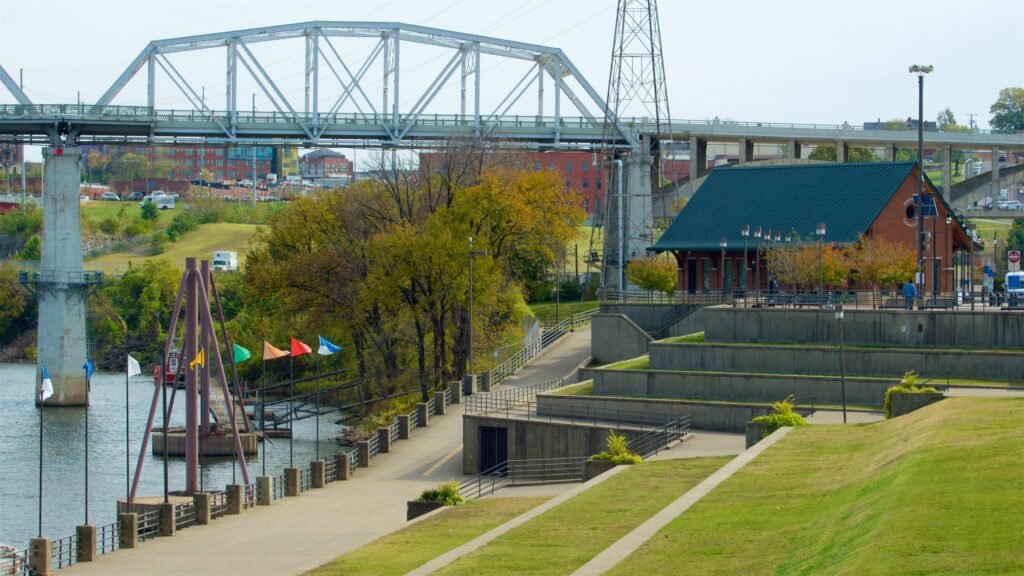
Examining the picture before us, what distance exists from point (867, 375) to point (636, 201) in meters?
56.8

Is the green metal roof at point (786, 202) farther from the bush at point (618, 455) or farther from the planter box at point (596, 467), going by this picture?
the planter box at point (596, 467)

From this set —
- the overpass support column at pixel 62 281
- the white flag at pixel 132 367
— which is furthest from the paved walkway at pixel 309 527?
the overpass support column at pixel 62 281

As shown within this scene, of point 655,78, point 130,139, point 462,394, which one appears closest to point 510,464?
point 462,394

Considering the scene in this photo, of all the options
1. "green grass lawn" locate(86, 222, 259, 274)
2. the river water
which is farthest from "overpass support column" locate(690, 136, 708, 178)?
"green grass lawn" locate(86, 222, 259, 274)

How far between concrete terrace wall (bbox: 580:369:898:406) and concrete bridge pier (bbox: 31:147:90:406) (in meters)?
55.5

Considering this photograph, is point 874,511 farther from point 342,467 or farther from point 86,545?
point 342,467

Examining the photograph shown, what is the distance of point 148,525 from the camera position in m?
44.9

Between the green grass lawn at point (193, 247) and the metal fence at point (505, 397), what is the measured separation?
328 feet

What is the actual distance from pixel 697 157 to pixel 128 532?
8139 cm

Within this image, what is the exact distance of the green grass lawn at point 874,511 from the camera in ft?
70.1

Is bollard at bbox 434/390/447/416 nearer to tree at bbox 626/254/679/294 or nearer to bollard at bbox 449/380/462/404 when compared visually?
bollard at bbox 449/380/462/404

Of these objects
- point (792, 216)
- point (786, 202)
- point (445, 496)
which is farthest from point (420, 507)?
point (786, 202)

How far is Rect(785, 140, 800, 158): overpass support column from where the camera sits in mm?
116438

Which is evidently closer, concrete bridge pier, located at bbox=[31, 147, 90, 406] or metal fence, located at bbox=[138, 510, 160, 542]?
metal fence, located at bbox=[138, 510, 160, 542]
